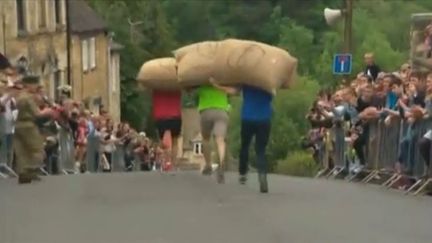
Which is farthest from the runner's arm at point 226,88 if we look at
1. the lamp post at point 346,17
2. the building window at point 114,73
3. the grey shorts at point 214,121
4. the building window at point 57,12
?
the building window at point 114,73

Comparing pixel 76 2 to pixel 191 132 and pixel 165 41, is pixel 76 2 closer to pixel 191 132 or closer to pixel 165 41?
pixel 165 41

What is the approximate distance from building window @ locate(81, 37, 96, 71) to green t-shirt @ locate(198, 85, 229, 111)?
2001 inches

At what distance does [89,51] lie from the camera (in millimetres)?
75625

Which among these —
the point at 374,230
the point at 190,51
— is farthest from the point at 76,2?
the point at 374,230

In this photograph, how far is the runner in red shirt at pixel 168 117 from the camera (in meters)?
26.8

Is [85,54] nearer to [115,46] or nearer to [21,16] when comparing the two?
[115,46]

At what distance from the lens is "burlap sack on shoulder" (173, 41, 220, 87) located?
78.4ft

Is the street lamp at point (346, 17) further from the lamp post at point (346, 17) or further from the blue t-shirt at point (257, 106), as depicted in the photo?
the blue t-shirt at point (257, 106)

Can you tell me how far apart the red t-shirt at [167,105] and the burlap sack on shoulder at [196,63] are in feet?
6.11

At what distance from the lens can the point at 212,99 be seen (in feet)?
74.8

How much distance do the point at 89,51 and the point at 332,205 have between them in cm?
5819

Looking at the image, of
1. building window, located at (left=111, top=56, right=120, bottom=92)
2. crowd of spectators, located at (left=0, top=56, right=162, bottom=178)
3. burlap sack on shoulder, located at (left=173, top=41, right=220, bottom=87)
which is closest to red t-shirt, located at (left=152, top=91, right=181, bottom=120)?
burlap sack on shoulder, located at (left=173, top=41, right=220, bottom=87)

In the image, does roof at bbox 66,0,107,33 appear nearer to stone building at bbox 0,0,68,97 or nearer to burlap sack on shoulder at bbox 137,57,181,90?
stone building at bbox 0,0,68,97

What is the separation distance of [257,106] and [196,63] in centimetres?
455
